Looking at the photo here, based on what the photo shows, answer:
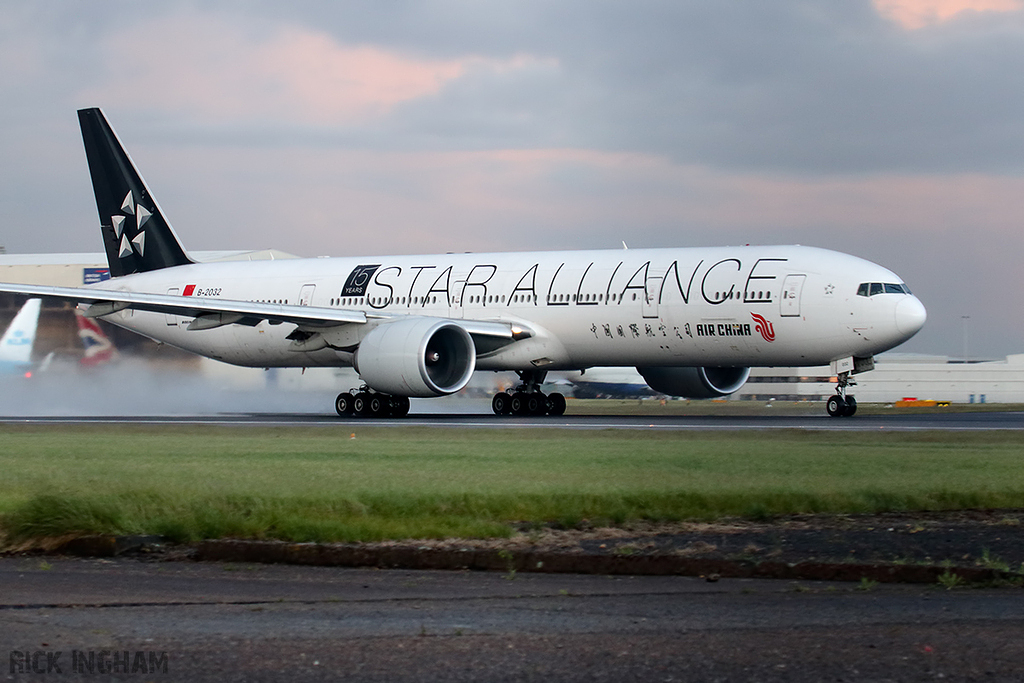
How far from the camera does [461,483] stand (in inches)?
440

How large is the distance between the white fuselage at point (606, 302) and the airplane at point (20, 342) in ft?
15.9

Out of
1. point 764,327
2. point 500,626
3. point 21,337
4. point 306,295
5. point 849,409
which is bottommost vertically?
point 500,626

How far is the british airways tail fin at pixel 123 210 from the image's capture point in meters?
35.1

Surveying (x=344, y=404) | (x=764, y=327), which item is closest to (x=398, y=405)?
(x=344, y=404)

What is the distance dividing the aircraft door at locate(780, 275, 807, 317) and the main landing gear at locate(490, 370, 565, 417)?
7208mm

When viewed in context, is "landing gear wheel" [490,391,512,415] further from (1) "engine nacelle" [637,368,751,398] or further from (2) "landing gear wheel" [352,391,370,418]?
(1) "engine nacelle" [637,368,751,398]

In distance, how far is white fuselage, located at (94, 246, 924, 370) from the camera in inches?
1007

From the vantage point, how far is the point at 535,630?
5.75m

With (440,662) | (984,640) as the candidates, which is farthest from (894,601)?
(440,662)

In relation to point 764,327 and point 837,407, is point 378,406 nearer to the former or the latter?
point 764,327

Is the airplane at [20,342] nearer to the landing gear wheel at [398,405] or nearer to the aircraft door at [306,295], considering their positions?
the aircraft door at [306,295]

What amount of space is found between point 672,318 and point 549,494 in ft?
55.9

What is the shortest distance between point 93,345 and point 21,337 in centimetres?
217

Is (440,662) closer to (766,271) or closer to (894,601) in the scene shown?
(894,601)
